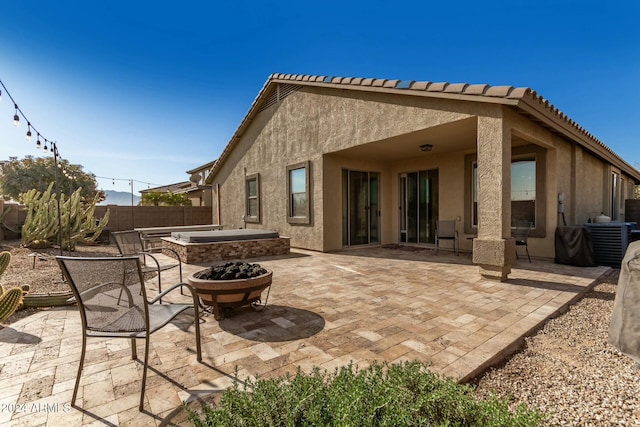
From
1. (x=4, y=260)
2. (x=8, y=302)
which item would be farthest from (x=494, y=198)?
(x=4, y=260)

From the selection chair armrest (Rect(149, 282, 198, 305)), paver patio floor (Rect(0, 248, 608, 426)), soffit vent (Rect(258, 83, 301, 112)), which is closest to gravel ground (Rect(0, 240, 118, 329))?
paver patio floor (Rect(0, 248, 608, 426))

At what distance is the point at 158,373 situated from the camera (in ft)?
7.27

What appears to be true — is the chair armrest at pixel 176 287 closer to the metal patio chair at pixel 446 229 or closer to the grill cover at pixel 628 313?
the grill cover at pixel 628 313

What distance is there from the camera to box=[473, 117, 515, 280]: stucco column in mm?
4676

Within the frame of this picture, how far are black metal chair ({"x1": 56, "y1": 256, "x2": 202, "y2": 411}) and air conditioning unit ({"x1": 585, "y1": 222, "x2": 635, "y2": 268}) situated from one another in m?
8.00

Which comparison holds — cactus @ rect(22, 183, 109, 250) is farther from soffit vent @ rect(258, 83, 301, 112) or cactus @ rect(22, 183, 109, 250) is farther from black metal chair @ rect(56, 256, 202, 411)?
black metal chair @ rect(56, 256, 202, 411)

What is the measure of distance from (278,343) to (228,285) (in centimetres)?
85

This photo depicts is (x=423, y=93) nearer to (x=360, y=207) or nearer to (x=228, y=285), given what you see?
(x=360, y=207)

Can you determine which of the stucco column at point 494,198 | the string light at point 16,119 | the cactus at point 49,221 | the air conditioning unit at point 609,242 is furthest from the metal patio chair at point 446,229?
the cactus at point 49,221

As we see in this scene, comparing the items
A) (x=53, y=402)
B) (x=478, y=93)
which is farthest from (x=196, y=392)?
(x=478, y=93)

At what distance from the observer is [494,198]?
187 inches

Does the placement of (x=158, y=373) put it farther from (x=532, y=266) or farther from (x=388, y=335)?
(x=532, y=266)

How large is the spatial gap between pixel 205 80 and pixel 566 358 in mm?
12193

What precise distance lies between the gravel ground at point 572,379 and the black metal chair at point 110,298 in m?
2.43
